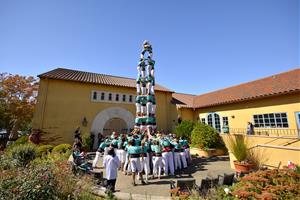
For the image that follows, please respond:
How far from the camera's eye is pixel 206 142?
1280cm

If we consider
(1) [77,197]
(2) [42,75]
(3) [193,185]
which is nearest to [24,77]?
(2) [42,75]

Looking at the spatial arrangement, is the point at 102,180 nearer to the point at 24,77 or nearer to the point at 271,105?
the point at 271,105

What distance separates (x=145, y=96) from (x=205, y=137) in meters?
6.04

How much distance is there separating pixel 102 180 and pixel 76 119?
11.0 meters

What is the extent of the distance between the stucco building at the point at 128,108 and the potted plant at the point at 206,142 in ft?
9.51

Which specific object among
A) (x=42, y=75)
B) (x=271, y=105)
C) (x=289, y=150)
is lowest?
(x=289, y=150)

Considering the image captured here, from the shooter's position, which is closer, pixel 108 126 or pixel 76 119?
pixel 76 119

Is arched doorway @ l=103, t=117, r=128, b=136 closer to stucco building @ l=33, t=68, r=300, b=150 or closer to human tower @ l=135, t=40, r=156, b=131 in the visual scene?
stucco building @ l=33, t=68, r=300, b=150

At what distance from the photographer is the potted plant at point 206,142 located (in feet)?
42.0

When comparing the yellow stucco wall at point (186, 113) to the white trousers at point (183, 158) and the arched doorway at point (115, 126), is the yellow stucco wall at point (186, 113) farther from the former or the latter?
the white trousers at point (183, 158)

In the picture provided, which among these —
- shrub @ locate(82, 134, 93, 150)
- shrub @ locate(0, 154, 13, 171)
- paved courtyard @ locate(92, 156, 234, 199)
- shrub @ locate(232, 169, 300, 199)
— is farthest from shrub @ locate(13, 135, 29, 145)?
shrub @ locate(232, 169, 300, 199)

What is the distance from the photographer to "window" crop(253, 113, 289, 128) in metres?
11.3

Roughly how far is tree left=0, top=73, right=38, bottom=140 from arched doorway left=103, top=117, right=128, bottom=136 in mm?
10177

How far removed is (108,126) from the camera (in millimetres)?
17094
